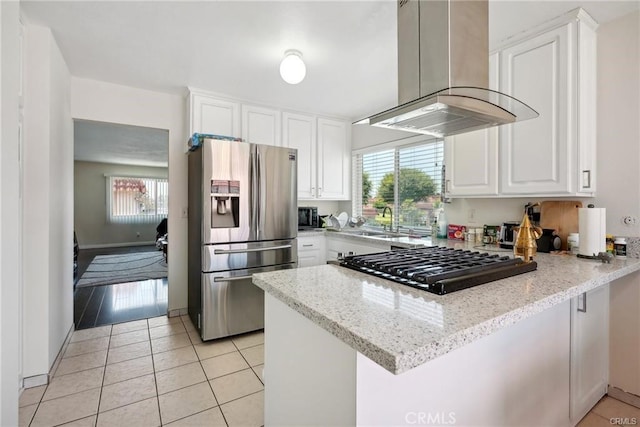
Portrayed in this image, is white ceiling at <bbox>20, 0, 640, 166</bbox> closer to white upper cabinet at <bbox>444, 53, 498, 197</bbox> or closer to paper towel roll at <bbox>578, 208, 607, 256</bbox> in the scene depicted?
white upper cabinet at <bbox>444, 53, 498, 197</bbox>

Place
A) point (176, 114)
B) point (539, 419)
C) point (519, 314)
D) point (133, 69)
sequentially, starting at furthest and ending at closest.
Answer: point (176, 114) < point (133, 69) < point (539, 419) < point (519, 314)

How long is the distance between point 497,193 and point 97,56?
3277mm

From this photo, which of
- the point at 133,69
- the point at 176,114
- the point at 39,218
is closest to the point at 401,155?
the point at 176,114

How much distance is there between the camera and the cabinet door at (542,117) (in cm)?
179

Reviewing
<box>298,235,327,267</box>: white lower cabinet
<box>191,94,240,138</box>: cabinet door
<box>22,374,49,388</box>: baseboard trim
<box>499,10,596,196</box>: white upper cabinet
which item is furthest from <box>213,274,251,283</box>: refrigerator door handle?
<box>499,10,596,196</box>: white upper cabinet

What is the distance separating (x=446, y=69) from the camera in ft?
4.35

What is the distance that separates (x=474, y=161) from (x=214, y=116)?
2.51 m

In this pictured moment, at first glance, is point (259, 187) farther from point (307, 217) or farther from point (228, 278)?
point (307, 217)

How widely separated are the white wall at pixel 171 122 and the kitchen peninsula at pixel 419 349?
2.33 m

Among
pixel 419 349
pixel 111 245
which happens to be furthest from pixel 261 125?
pixel 111 245

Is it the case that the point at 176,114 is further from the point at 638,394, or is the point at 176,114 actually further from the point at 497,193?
the point at 638,394

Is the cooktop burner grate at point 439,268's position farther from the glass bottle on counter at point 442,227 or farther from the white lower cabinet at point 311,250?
the white lower cabinet at point 311,250

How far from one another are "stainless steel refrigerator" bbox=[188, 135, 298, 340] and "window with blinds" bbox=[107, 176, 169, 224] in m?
6.59

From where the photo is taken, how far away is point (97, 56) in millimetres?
2361
